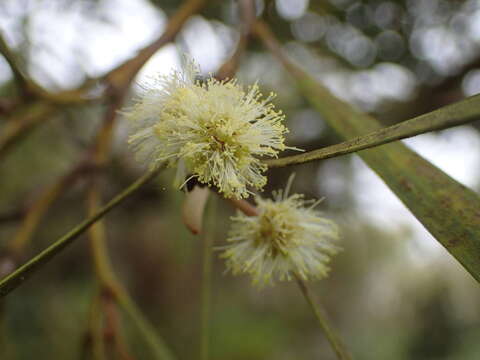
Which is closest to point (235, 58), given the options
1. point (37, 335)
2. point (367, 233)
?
point (37, 335)

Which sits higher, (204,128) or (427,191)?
(427,191)

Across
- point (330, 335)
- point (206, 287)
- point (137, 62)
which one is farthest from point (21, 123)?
point (330, 335)

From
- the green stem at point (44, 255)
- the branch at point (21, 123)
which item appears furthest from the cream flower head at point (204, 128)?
the branch at point (21, 123)

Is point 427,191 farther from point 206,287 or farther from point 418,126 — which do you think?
point 206,287

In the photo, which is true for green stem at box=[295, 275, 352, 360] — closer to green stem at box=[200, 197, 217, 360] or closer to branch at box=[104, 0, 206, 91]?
green stem at box=[200, 197, 217, 360]

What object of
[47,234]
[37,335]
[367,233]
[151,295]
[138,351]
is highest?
[367,233]

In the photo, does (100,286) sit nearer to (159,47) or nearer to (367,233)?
(159,47)
